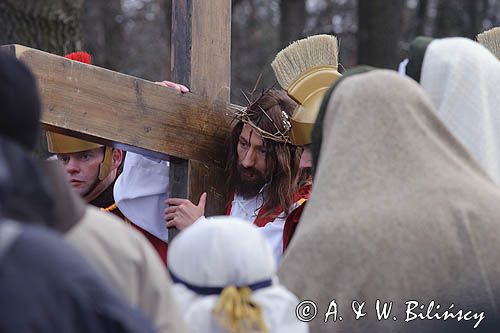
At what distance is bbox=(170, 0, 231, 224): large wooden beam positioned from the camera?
446 cm

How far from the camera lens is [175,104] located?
4375 millimetres

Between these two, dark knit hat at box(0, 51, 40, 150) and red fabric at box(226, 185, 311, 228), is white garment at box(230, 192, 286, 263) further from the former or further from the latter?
dark knit hat at box(0, 51, 40, 150)

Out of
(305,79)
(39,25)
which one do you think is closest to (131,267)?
(305,79)

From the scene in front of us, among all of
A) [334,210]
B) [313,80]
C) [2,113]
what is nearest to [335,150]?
[334,210]

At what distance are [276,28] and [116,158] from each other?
11.3 meters

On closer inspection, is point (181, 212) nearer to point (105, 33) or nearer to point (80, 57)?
point (80, 57)

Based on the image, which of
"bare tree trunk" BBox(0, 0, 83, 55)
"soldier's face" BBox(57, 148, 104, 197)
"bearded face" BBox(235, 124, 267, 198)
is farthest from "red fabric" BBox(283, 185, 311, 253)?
"bare tree trunk" BBox(0, 0, 83, 55)

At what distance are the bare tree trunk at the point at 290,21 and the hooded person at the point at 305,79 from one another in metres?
7.54

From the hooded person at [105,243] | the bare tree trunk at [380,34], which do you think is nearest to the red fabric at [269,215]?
the hooded person at [105,243]

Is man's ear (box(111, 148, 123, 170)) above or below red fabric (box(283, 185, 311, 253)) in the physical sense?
below

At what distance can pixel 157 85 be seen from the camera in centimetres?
430

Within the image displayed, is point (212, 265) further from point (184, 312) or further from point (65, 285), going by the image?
point (65, 285)

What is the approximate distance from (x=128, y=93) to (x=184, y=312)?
1.91 m

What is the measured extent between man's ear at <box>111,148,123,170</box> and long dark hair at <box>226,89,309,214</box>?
0.71m
